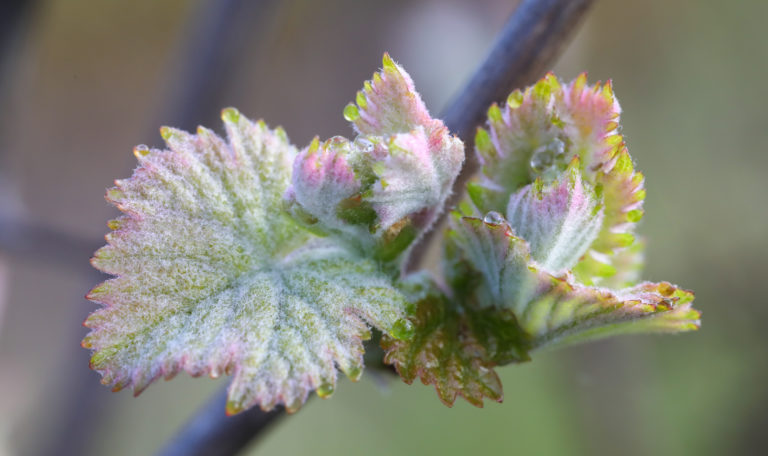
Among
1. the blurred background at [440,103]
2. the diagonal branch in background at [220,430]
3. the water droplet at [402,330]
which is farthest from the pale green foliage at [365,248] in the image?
the blurred background at [440,103]

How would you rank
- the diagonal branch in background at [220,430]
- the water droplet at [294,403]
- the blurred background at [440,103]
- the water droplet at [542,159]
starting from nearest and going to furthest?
the water droplet at [294,403]
the water droplet at [542,159]
the diagonal branch in background at [220,430]
the blurred background at [440,103]

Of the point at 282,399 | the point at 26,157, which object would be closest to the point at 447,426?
the point at 26,157

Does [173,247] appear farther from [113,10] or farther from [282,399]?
[113,10]

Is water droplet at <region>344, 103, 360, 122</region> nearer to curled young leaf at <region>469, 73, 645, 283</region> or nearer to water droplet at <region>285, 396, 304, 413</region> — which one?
curled young leaf at <region>469, 73, 645, 283</region>

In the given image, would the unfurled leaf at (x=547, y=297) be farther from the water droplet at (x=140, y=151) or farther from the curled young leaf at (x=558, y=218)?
the water droplet at (x=140, y=151)

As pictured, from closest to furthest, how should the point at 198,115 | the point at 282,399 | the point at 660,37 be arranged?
the point at 282,399 < the point at 198,115 < the point at 660,37

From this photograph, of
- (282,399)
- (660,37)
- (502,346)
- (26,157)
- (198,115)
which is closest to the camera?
(282,399)
